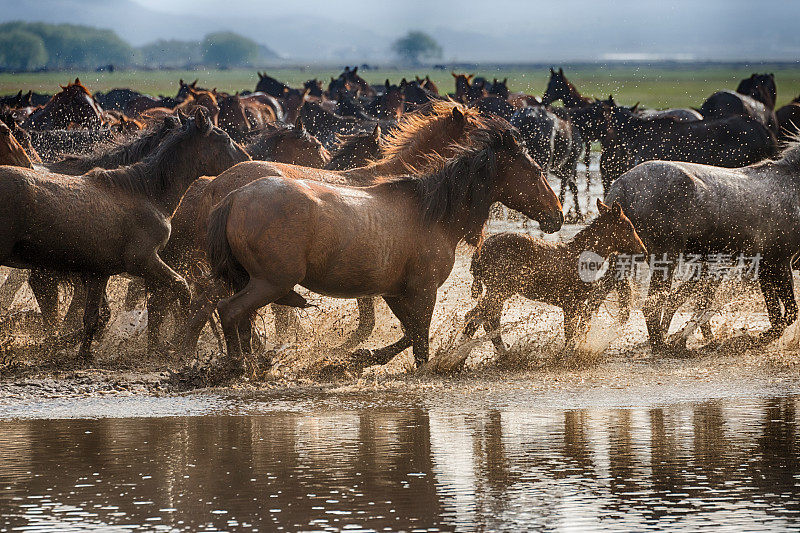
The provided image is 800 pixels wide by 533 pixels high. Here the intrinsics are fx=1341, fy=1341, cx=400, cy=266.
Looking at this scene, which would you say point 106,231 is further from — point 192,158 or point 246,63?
point 246,63

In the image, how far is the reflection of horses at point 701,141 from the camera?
1465 cm

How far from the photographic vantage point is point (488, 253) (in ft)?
28.4

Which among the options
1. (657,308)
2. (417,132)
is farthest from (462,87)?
(417,132)

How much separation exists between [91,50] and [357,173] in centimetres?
16207

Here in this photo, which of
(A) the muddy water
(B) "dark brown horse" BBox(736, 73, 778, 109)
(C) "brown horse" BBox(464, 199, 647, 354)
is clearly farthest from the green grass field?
(A) the muddy water

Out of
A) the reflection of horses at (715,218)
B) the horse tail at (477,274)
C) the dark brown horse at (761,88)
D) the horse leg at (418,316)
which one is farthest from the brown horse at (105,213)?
the dark brown horse at (761,88)

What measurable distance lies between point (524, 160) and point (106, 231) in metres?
2.61

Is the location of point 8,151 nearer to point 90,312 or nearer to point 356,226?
point 90,312

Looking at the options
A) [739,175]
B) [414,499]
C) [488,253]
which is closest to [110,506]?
[414,499]

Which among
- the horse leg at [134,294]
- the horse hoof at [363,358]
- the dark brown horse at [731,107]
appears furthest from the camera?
the dark brown horse at [731,107]

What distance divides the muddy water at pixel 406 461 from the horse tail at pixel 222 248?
2.55 feet

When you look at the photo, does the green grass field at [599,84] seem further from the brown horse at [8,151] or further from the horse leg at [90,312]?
the horse leg at [90,312]

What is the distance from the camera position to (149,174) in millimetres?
8547

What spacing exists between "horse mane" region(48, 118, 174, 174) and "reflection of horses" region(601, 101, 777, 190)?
23.8ft
